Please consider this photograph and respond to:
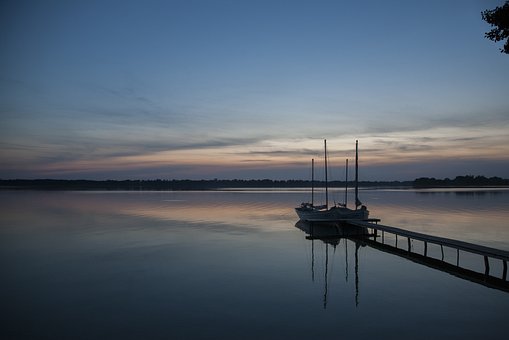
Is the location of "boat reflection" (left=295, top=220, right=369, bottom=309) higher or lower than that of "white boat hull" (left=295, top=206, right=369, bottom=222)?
lower

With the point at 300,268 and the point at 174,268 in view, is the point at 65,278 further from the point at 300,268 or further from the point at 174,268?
the point at 300,268

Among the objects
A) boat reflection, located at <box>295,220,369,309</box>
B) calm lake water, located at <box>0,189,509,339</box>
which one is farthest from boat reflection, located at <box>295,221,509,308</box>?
calm lake water, located at <box>0,189,509,339</box>

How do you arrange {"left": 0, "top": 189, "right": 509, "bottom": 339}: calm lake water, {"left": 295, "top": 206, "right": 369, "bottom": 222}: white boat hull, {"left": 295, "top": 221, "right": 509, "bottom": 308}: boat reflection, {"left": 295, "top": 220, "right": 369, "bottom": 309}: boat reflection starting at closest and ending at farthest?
{"left": 0, "top": 189, "right": 509, "bottom": 339}: calm lake water → {"left": 295, "top": 221, "right": 509, "bottom": 308}: boat reflection → {"left": 295, "top": 220, "right": 369, "bottom": 309}: boat reflection → {"left": 295, "top": 206, "right": 369, "bottom": 222}: white boat hull

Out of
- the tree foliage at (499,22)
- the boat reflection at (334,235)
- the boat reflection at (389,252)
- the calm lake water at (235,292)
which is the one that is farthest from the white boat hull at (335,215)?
the tree foliage at (499,22)

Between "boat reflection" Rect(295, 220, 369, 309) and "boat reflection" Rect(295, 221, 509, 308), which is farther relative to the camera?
"boat reflection" Rect(295, 220, 369, 309)

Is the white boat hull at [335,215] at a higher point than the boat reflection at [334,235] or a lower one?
higher

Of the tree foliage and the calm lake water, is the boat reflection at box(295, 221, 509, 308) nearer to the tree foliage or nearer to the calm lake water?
the calm lake water

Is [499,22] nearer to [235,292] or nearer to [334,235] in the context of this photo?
[235,292]

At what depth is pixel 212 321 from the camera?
10.6 m

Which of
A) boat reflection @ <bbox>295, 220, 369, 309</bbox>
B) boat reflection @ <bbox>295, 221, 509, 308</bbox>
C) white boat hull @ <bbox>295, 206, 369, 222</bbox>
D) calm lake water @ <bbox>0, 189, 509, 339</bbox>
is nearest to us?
calm lake water @ <bbox>0, 189, 509, 339</bbox>

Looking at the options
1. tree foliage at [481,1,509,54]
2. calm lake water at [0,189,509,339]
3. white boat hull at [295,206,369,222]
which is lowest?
calm lake water at [0,189,509,339]

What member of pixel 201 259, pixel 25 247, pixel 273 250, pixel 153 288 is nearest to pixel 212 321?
pixel 153 288

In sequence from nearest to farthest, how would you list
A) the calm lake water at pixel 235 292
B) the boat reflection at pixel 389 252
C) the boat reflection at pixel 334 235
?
the calm lake water at pixel 235 292 → the boat reflection at pixel 389 252 → the boat reflection at pixel 334 235

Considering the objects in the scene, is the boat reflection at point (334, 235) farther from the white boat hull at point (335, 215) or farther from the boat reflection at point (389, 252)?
the white boat hull at point (335, 215)
